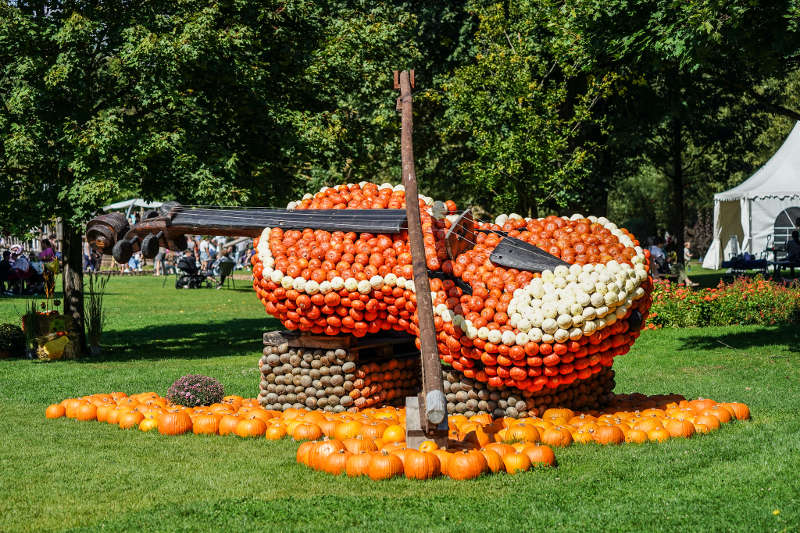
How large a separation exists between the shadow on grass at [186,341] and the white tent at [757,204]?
15.6 metres

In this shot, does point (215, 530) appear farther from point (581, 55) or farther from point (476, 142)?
point (476, 142)

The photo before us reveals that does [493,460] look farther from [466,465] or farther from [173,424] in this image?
[173,424]

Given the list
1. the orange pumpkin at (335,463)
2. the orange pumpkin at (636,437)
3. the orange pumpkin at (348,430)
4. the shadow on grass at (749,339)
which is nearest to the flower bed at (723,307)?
the shadow on grass at (749,339)

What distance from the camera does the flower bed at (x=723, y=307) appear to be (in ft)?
56.5

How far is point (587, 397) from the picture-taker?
29.4 ft

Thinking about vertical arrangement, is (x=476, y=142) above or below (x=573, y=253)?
above

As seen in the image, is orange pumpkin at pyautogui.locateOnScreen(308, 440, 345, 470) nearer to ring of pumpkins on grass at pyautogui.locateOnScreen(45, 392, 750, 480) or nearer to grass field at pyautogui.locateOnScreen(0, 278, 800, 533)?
ring of pumpkins on grass at pyautogui.locateOnScreen(45, 392, 750, 480)

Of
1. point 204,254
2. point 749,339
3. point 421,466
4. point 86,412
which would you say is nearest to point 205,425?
point 86,412

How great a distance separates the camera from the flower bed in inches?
678

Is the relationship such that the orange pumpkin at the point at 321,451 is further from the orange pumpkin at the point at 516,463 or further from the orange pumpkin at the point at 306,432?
the orange pumpkin at the point at 516,463

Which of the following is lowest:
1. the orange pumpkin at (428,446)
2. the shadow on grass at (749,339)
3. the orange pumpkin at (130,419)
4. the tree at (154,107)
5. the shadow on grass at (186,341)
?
the shadow on grass at (749,339)

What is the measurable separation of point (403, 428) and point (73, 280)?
33.1 feet

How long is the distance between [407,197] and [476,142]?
46.1 feet

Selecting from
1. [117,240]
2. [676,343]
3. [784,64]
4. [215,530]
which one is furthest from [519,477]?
[784,64]
